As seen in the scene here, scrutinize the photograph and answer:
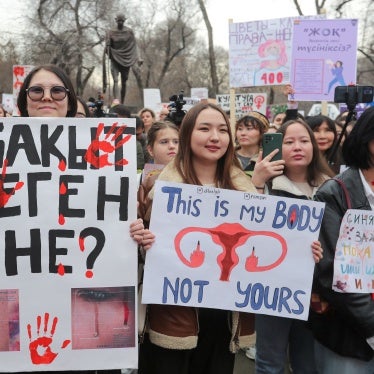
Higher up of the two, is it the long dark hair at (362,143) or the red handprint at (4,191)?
the long dark hair at (362,143)

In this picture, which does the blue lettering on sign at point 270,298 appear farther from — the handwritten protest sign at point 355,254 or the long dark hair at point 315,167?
the long dark hair at point 315,167

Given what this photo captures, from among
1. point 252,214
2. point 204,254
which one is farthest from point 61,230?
point 252,214

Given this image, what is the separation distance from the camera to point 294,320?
2789 mm

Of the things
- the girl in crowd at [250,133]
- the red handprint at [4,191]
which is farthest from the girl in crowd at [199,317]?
the girl in crowd at [250,133]

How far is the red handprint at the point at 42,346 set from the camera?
197 cm

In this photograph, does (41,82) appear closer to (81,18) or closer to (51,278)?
(51,278)

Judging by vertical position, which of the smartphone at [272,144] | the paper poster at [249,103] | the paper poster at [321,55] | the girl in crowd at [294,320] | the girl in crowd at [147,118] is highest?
the paper poster at [321,55]

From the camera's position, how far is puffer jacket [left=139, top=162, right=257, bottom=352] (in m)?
2.13

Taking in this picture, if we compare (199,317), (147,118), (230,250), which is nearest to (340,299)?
(230,250)

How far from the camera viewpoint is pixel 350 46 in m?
5.23

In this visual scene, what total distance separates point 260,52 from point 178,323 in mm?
4576

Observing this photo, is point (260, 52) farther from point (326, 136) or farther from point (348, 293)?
point (348, 293)

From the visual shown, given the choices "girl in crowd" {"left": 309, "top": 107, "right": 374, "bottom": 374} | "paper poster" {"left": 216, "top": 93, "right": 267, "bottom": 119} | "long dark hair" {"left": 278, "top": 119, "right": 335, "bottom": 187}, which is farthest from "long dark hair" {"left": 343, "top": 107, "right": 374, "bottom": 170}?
"paper poster" {"left": 216, "top": 93, "right": 267, "bottom": 119}

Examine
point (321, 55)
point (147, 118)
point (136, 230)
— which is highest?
point (321, 55)
